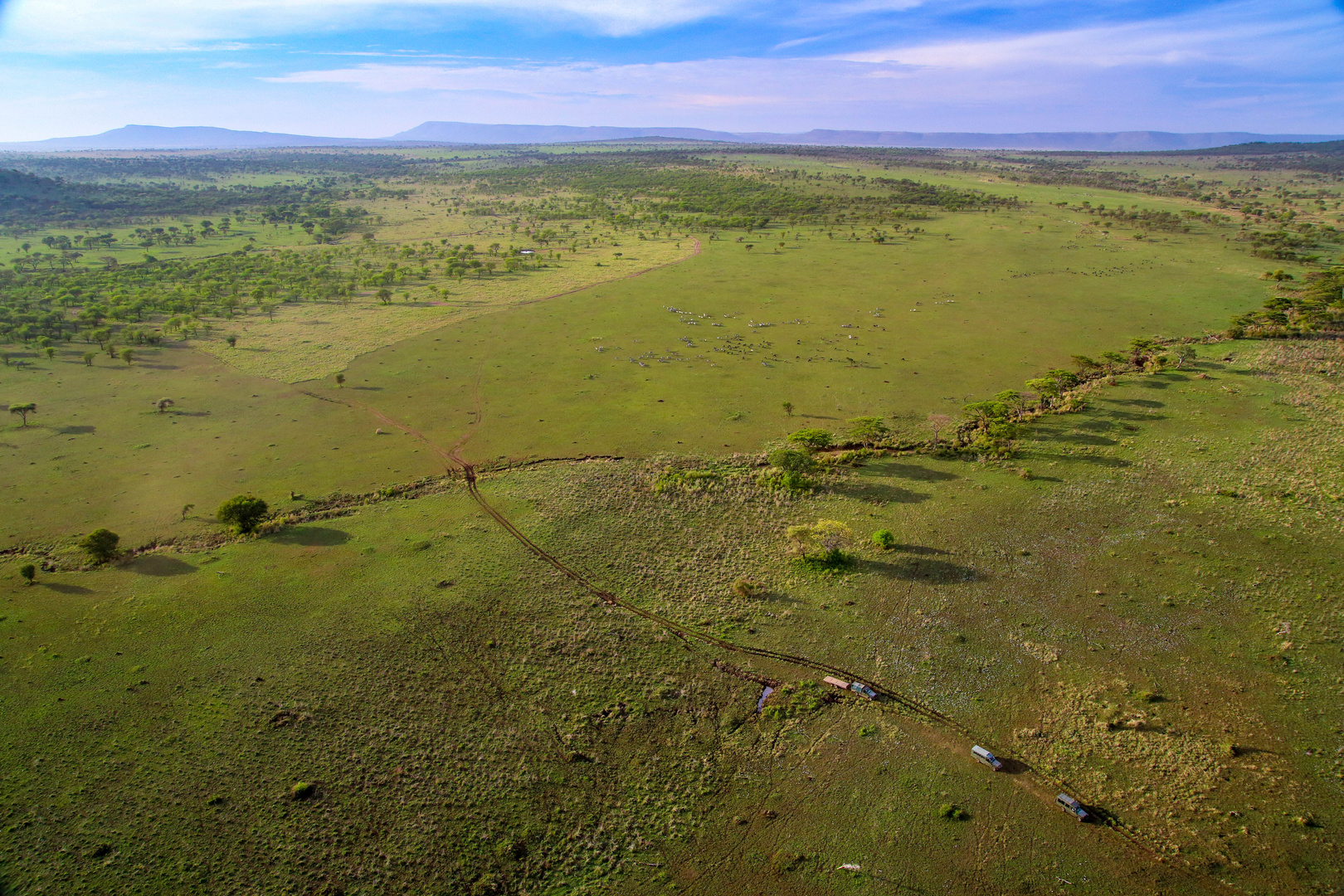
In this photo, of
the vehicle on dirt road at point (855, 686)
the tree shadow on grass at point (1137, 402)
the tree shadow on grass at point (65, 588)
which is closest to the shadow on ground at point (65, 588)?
the tree shadow on grass at point (65, 588)

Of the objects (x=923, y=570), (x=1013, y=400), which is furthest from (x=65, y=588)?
(x=1013, y=400)

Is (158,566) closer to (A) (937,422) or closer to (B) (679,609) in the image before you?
(B) (679,609)

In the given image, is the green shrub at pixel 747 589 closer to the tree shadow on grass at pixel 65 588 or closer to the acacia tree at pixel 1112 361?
the tree shadow on grass at pixel 65 588

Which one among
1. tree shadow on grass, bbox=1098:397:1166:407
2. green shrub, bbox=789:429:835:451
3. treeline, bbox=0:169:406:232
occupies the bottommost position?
green shrub, bbox=789:429:835:451

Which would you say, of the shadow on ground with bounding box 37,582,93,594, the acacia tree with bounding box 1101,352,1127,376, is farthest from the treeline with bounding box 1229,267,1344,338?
the shadow on ground with bounding box 37,582,93,594

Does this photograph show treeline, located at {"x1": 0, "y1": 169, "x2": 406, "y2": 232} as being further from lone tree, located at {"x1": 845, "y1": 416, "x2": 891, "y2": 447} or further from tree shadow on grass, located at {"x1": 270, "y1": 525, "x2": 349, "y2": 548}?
lone tree, located at {"x1": 845, "y1": 416, "x2": 891, "y2": 447}
